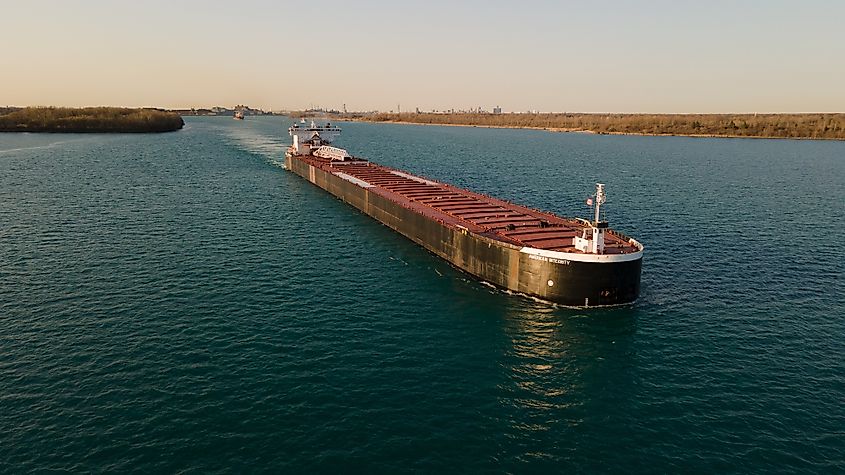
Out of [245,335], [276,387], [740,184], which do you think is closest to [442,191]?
[245,335]

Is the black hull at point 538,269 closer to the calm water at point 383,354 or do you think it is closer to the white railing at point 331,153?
the calm water at point 383,354

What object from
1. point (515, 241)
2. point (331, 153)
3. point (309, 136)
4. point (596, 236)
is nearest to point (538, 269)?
point (515, 241)

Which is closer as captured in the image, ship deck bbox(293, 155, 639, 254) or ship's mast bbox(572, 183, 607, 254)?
ship's mast bbox(572, 183, 607, 254)

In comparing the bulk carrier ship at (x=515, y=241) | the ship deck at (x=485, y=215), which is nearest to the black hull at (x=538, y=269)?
the bulk carrier ship at (x=515, y=241)

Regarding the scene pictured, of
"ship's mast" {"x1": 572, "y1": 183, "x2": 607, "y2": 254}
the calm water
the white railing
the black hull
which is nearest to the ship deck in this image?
"ship's mast" {"x1": 572, "y1": 183, "x2": 607, "y2": 254}

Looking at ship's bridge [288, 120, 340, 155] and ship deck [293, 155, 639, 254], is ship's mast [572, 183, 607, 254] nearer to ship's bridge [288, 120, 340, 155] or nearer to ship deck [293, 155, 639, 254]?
A: ship deck [293, 155, 639, 254]

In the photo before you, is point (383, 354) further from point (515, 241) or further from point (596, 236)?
point (596, 236)
